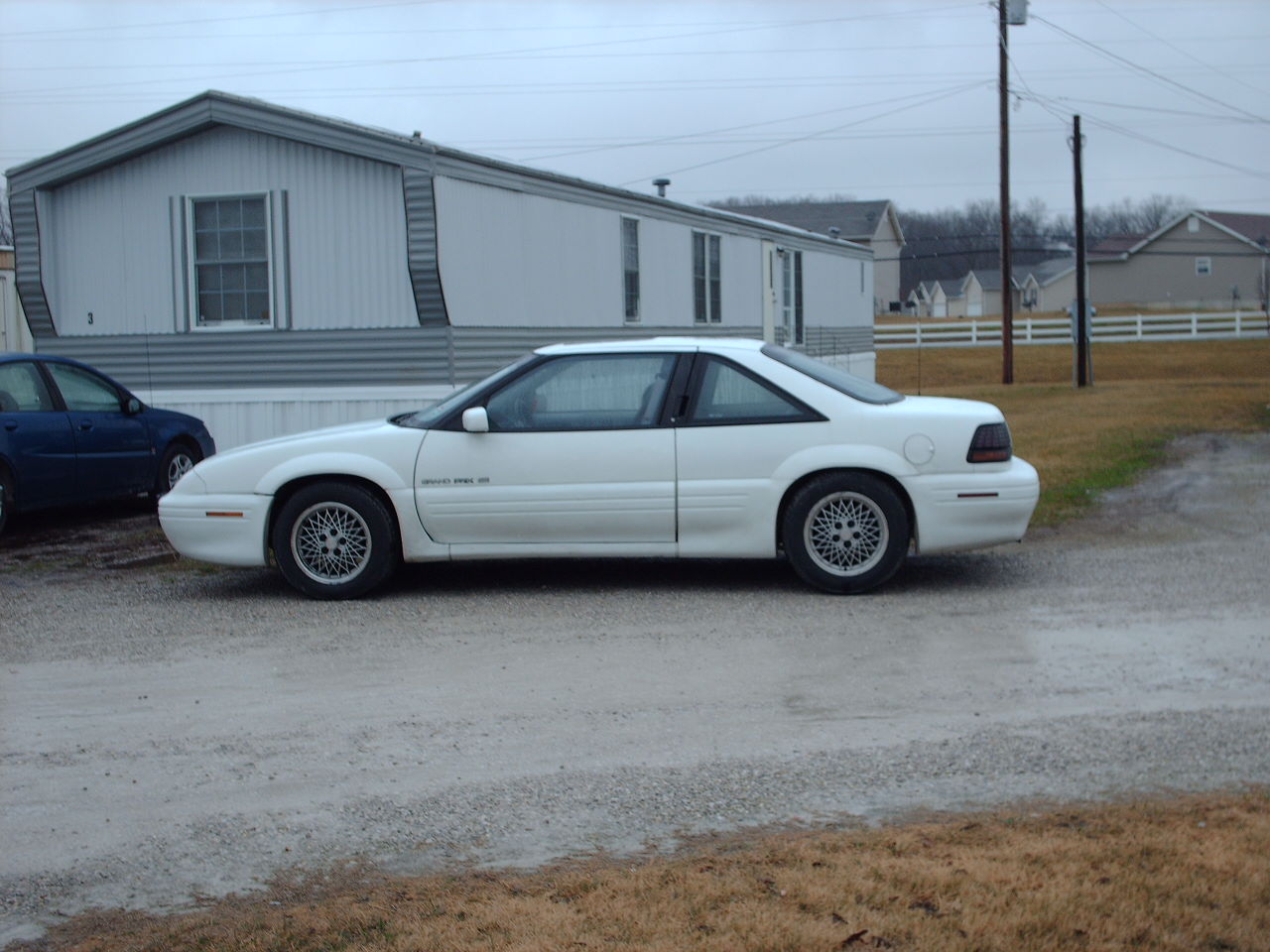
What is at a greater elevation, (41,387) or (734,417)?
(41,387)

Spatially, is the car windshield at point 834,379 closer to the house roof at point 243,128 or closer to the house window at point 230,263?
the house roof at point 243,128

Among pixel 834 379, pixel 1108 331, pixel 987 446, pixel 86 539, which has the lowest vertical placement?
pixel 86 539

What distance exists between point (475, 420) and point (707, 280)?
43.1 ft

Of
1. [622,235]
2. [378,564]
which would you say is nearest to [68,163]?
[622,235]

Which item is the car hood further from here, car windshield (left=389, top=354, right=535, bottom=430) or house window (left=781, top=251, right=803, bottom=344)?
house window (left=781, top=251, right=803, bottom=344)

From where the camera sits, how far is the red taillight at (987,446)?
793 centimetres

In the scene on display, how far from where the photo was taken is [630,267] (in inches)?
703

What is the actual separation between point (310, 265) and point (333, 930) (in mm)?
11444

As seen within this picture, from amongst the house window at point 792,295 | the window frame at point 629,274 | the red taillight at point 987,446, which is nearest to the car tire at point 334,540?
the red taillight at point 987,446

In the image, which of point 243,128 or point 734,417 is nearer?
point 734,417

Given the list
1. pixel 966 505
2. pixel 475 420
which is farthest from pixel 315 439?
pixel 966 505

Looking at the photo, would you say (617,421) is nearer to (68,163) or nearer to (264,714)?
(264,714)

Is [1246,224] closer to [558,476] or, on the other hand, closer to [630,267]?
[630,267]

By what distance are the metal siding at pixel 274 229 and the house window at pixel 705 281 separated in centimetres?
699
